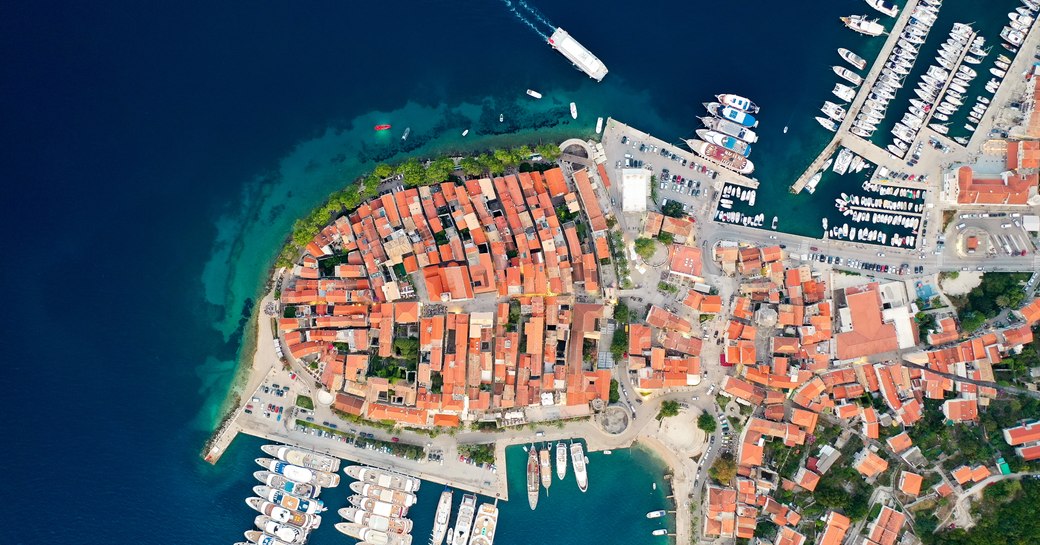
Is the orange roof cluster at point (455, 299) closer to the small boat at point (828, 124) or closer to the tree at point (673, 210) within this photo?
the tree at point (673, 210)

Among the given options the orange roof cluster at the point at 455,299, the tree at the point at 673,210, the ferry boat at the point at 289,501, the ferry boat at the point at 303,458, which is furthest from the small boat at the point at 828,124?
the ferry boat at the point at 289,501

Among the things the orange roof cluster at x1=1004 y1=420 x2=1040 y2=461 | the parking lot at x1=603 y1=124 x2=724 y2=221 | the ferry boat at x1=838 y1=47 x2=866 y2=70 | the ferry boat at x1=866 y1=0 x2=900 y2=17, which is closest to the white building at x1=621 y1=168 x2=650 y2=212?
the parking lot at x1=603 y1=124 x2=724 y2=221

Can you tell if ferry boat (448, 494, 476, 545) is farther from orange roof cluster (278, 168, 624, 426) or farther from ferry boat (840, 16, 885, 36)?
ferry boat (840, 16, 885, 36)

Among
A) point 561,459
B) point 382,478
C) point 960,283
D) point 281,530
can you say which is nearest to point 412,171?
point 382,478

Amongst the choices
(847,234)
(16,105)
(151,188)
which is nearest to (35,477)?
(151,188)

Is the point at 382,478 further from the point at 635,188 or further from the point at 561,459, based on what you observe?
the point at 635,188

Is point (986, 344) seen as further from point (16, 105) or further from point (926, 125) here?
point (16, 105)
